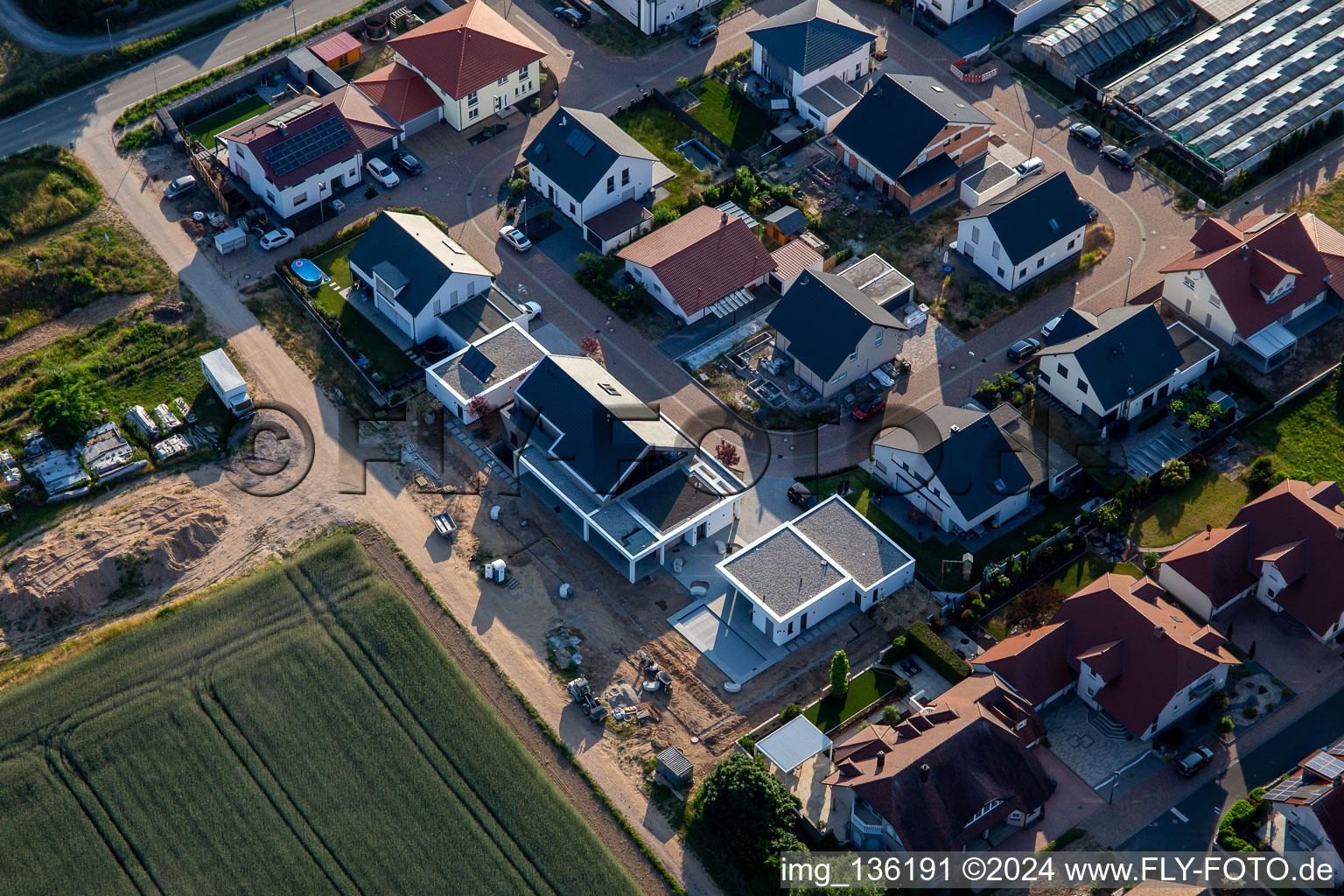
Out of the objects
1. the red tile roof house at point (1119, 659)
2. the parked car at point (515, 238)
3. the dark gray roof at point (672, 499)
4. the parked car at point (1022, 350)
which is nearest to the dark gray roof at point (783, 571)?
the dark gray roof at point (672, 499)

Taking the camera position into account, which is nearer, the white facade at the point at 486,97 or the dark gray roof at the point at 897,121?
the dark gray roof at the point at 897,121

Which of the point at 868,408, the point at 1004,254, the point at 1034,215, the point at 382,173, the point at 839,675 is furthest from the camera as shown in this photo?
the point at 382,173

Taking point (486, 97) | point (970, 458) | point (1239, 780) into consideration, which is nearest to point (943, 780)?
point (1239, 780)

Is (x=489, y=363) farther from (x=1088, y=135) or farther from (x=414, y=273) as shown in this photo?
(x=1088, y=135)

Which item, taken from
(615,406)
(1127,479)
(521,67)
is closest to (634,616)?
(615,406)

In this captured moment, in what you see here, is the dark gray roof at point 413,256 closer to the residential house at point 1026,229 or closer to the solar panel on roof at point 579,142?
the solar panel on roof at point 579,142

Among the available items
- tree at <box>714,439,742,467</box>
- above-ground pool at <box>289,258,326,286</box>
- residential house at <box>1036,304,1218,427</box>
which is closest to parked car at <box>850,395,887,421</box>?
tree at <box>714,439,742,467</box>
